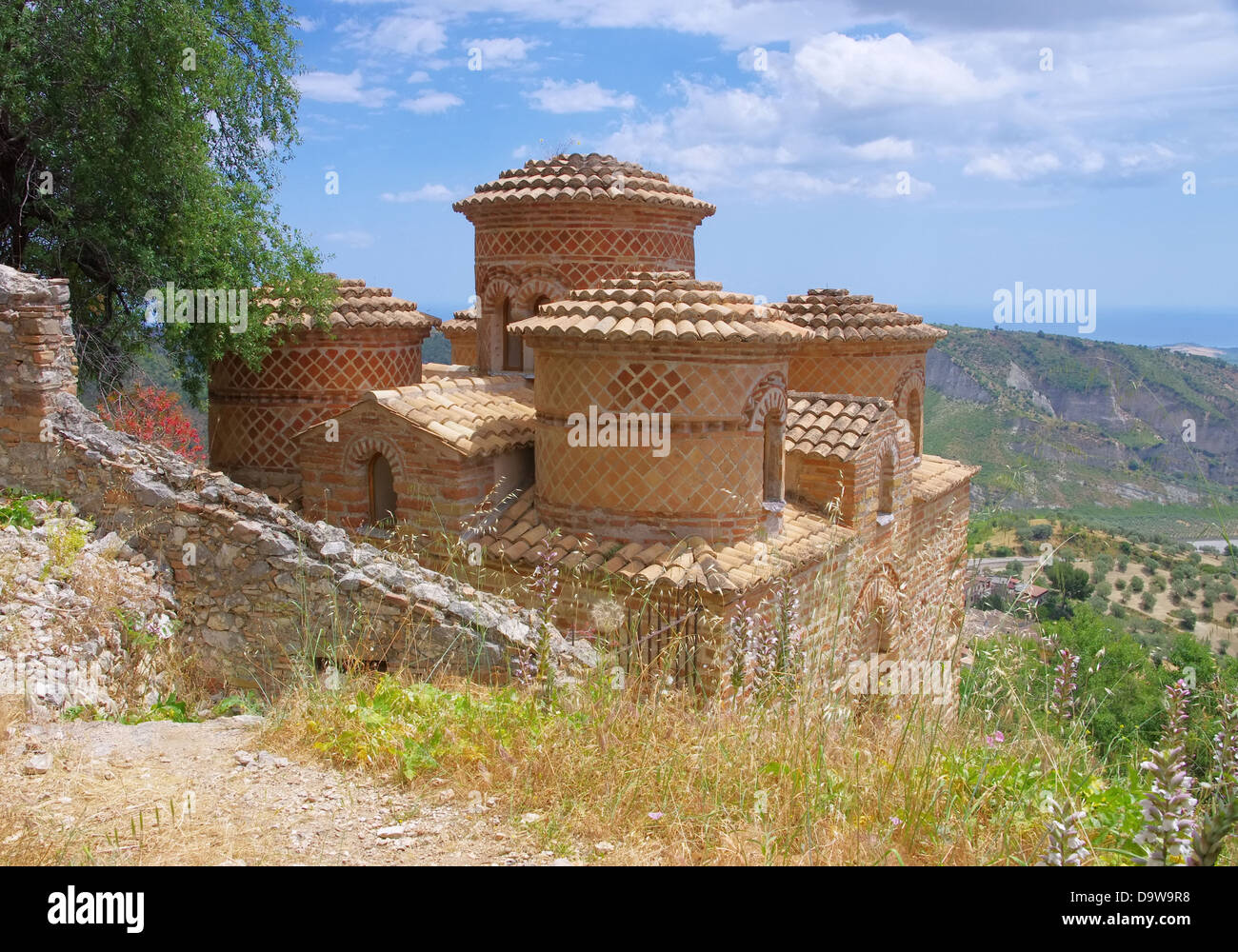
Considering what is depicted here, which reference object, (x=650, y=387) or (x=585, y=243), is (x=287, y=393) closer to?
(x=585, y=243)

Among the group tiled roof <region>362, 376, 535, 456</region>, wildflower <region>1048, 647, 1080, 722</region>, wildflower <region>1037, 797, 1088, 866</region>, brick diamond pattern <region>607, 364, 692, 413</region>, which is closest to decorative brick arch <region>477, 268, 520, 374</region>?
tiled roof <region>362, 376, 535, 456</region>

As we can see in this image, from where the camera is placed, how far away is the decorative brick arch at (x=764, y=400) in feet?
28.8

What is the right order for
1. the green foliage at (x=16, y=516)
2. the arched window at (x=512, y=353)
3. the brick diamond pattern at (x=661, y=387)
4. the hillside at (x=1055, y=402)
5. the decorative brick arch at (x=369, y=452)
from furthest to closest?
1. the hillside at (x=1055, y=402)
2. the arched window at (x=512, y=353)
3. the decorative brick arch at (x=369, y=452)
4. the brick diamond pattern at (x=661, y=387)
5. the green foliage at (x=16, y=516)

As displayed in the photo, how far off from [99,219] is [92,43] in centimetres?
164

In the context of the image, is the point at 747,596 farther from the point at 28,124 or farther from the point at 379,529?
the point at 28,124

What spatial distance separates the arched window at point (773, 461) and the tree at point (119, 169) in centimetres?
572

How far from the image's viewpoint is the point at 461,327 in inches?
581

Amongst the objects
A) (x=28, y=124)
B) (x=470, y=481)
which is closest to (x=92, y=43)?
(x=28, y=124)

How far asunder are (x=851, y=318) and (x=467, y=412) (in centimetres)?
528

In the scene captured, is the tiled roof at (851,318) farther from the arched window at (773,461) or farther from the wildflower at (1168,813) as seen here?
the wildflower at (1168,813)

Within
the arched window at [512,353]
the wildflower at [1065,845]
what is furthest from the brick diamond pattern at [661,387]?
the wildflower at [1065,845]

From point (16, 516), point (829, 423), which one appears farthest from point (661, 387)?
point (16, 516)

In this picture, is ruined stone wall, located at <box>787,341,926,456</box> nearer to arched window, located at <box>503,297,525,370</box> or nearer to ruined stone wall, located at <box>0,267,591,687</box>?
arched window, located at <box>503,297,525,370</box>
